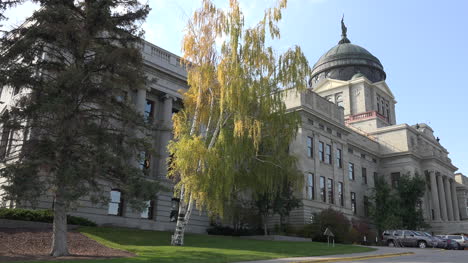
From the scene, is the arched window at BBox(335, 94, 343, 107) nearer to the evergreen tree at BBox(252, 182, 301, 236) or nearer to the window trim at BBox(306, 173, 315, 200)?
the window trim at BBox(306, 173, 315, 200)

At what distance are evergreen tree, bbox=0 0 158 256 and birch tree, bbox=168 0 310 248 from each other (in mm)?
5352

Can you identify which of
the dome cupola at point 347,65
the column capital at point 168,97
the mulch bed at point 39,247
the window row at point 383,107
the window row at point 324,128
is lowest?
the mulch bed at point 39,247

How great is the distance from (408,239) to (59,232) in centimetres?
2935

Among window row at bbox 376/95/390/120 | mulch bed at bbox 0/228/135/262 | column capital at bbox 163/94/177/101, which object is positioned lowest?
mulch bed at bbox 0/228/135/262

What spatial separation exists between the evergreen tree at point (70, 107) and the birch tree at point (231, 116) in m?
5.35

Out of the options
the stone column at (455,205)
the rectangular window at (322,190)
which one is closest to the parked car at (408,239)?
the rectangular window at (322,190)

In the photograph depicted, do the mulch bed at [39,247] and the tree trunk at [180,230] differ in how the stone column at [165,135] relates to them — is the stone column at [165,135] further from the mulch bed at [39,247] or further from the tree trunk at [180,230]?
the mulch bed at [39,247]

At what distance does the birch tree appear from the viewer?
24.3 metres

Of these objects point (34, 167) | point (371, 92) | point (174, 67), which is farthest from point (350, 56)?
point (34, 167)

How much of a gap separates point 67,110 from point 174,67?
21561 millimetres

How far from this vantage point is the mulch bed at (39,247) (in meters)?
17.7

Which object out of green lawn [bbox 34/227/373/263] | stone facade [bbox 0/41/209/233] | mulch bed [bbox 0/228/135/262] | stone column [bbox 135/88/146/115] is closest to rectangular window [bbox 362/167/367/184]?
stone facade [bbox 0/41/209/233]

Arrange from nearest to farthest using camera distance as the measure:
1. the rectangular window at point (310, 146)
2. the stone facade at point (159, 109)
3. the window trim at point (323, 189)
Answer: the stone facade at point (159, 109), the rectangular window at point (310, 146), the window trim at point (323, 189)

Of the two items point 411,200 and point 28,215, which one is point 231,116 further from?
point 411,200
